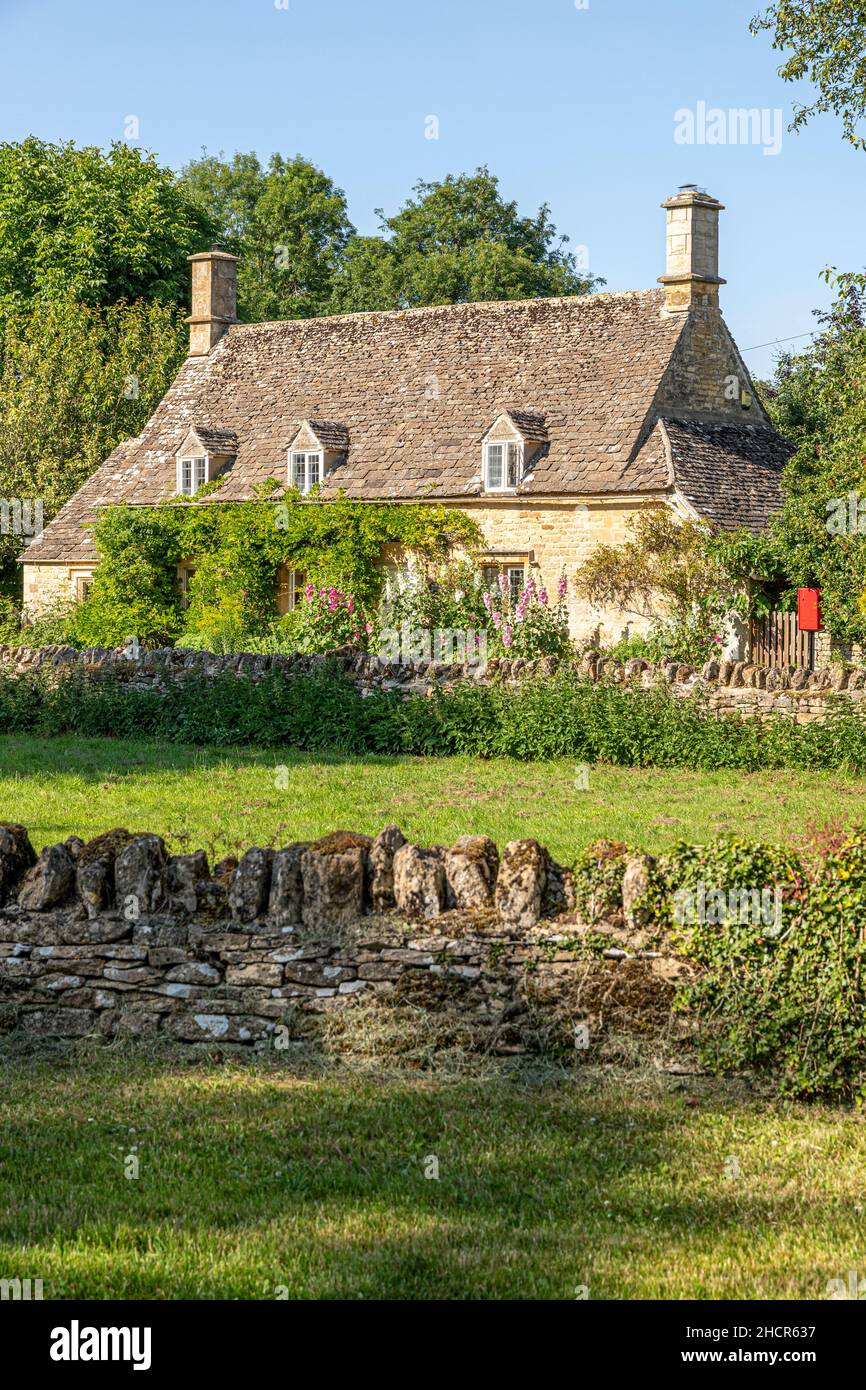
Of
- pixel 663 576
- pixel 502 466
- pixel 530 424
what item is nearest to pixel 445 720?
pixel 663 576

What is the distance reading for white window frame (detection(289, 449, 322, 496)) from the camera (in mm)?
31953

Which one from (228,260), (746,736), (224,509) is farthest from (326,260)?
(746,736)

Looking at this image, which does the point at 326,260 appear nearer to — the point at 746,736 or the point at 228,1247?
the point at 746,736

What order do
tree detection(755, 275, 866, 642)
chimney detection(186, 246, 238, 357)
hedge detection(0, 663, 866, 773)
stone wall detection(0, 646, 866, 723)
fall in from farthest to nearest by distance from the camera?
1. chimney detection(186, 246, 238, 357)
2. tree detection(755, 275, 866, 642)
3. stone wall detection(0, 646, 866, 723)
4. hedge detection(0, 663, 866, 773)

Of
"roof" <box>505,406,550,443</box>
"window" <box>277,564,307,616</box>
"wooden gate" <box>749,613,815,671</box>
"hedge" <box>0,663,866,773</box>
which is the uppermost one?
"roof" <box>505,406,550,443</box>

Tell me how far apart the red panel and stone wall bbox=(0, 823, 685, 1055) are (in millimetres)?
18881

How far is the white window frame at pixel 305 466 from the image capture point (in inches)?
1258

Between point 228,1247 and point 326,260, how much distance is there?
58.3 m

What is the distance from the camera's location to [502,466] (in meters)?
29.6

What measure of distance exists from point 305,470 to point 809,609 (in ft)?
38.2

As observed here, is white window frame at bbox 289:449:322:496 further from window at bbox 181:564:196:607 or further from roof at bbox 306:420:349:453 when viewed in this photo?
window at bbox 181:564:196:607

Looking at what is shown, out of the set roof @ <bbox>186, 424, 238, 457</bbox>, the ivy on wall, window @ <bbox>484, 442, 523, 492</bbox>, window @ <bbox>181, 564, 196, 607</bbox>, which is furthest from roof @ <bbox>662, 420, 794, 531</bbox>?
window @ <bbox>181, 564, 196, 607</bbox>

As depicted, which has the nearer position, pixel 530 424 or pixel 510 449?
pixel 510 449

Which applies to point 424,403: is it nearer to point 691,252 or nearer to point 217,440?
point 217,440
